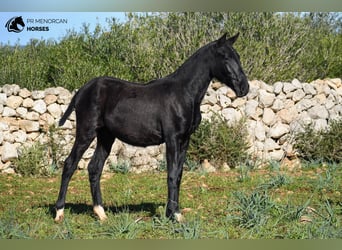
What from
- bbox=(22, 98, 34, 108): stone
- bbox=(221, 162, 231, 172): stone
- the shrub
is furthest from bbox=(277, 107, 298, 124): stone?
bbox=(22, 98, 34, 108): stone

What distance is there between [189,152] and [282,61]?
4.13 m

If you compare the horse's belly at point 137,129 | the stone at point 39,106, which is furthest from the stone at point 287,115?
the horse's belly at point 137,129

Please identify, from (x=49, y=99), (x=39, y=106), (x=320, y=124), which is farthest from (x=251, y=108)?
(x=39, y=106)

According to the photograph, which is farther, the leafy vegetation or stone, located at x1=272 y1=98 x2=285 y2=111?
stone, located at x1=272 y1=98 x2=285 y2=111

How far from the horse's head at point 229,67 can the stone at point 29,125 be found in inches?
210

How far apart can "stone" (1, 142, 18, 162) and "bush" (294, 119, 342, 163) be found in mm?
5462

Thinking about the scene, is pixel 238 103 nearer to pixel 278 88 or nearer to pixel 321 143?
pixel 278 88

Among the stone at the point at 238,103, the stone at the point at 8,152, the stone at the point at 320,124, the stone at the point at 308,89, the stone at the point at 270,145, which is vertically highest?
the stone at the point at 308,89

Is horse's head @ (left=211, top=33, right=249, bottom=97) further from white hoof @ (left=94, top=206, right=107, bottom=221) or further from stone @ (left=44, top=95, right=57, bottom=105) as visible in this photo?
stone @ (left=44, top=95, right=57, bottom=105)

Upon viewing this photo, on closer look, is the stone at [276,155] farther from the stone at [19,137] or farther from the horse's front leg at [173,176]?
the horse's front leg at [173,176]

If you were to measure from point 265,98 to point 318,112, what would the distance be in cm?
118

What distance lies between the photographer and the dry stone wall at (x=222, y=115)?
33.9 ft

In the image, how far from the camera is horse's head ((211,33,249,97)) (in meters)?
5.93

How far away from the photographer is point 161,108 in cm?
607
